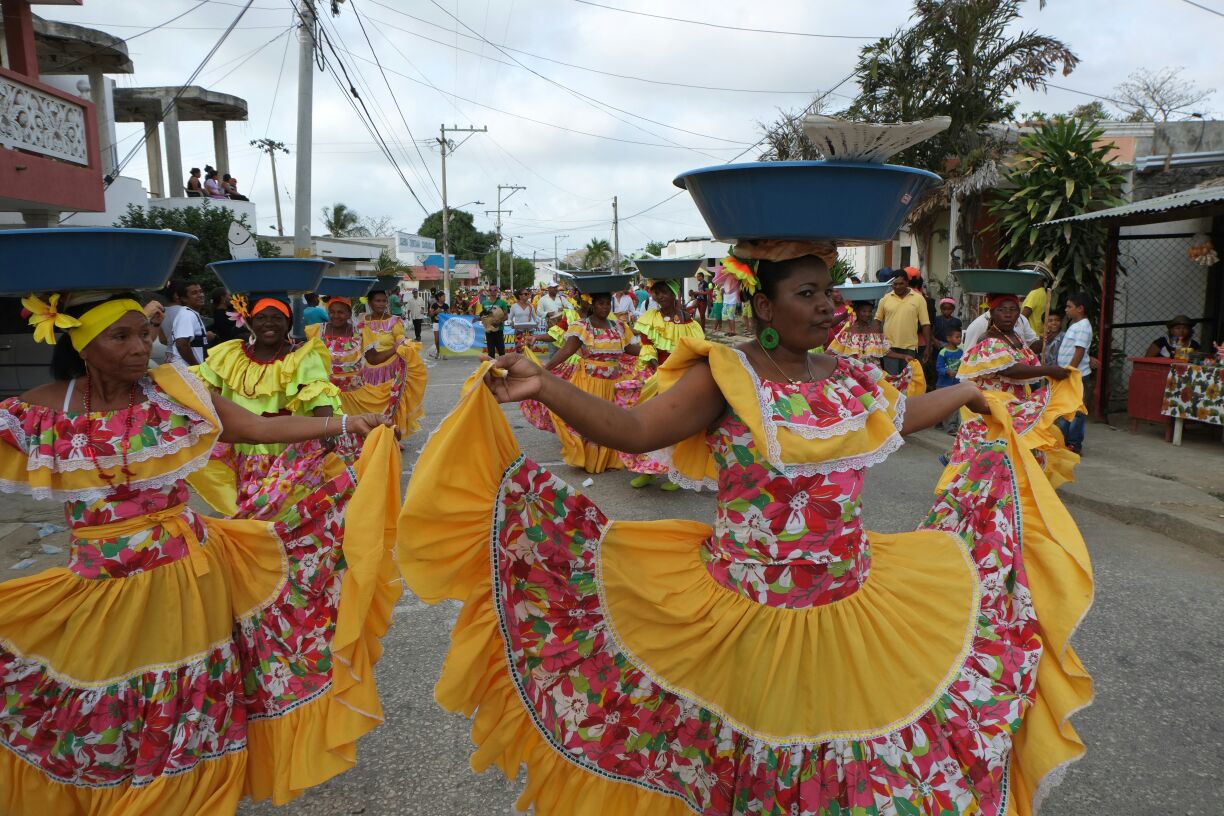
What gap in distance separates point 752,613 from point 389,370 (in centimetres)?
830

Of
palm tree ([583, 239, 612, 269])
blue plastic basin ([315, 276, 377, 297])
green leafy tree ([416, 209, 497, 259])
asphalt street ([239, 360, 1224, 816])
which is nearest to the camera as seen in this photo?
asphalt street ([239, 360, 1224, 816])

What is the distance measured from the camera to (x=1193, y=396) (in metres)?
9.07

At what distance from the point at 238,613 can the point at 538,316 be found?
20494 millimetres

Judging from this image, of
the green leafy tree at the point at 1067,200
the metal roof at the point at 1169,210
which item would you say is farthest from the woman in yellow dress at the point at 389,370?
the green leafy tree at the point at 1067,200

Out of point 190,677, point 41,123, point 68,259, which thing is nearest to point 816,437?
point 190,677

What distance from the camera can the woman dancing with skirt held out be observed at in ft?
7.09

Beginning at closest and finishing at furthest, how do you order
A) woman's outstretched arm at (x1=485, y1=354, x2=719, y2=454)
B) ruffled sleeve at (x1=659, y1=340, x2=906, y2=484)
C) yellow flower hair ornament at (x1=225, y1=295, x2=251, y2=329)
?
woman's outstretched arm at (x1=485, y1=354, x2=719, y2=454)
ruffled sleeve at (x1=659, y1=340, x2=906, y2=484)
yellow flower hair ornament at (x1=225, y1=295, x2=251, y2=329)

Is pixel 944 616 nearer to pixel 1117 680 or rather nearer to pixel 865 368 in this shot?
pixel 865 368

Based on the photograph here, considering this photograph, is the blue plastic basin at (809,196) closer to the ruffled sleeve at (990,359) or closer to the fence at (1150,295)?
the ruffled sleeve at (990,359)

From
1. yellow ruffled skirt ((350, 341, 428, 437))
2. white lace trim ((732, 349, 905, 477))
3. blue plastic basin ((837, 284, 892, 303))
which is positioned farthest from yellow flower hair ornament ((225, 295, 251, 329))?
blue plastic basin ((837, 284, 892, 303))

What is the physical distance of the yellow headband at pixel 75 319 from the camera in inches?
107

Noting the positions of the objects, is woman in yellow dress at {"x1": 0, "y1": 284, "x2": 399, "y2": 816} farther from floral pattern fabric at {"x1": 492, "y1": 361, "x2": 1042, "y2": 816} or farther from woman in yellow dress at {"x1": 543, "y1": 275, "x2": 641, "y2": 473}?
woman in yellow dress at {"x1": 543, "y1": 275, "x2": 641, "y2": 473}

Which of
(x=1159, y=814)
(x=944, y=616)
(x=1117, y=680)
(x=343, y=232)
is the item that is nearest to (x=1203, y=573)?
(x=1117, y=680)

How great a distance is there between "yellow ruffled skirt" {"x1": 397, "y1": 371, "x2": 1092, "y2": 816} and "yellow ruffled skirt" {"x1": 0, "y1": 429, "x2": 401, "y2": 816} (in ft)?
2.05
